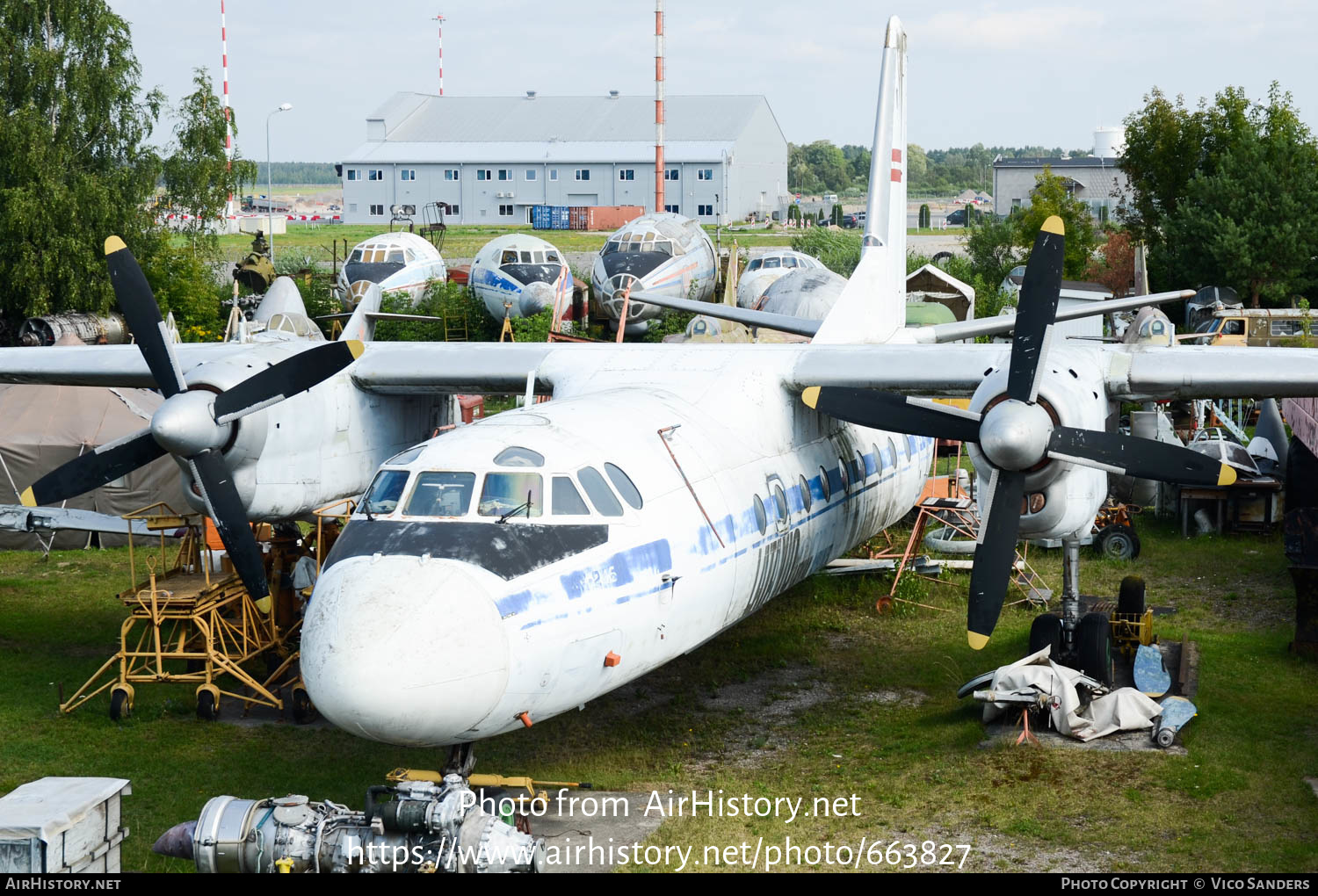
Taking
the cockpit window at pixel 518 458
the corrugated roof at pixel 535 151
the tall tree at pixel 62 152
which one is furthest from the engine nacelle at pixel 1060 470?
the corrugated roof at pixel 535 151

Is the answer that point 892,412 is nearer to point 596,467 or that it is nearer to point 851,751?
point 851,751

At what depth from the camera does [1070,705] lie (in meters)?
14.9

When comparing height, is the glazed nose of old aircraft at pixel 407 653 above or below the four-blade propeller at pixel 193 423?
below

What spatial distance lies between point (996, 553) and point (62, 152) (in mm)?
33881

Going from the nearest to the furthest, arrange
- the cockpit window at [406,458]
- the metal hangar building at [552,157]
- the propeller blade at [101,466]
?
the cockpit window at [406,458] → the propeller blade at [101,466] → the metal hangar building at [552,157]

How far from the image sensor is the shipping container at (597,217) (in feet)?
286

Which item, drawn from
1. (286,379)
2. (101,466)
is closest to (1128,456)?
(286,379)

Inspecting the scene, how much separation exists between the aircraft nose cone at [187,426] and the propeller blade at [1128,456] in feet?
30.6

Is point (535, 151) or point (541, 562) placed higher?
point (535, 151)

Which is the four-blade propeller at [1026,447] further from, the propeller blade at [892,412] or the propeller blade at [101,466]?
the propeller blade at [101,466]

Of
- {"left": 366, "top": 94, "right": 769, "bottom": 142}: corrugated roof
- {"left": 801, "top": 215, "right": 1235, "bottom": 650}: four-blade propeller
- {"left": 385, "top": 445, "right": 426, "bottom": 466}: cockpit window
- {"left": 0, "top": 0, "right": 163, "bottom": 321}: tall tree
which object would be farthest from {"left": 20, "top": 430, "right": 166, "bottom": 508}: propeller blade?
{"left": 366, "top": 94, "right": 769, "bottom": 142}: corrugated roof

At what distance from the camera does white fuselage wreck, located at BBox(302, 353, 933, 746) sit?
398 inches

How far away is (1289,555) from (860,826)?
28.2 feet

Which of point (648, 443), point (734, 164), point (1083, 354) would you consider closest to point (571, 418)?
point (648, 443)
